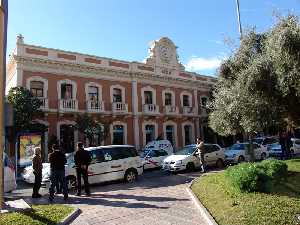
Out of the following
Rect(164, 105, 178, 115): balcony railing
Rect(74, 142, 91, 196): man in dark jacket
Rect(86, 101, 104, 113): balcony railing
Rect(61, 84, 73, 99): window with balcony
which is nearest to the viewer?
Rect(74, 142, 91, 196): man in dark jacket

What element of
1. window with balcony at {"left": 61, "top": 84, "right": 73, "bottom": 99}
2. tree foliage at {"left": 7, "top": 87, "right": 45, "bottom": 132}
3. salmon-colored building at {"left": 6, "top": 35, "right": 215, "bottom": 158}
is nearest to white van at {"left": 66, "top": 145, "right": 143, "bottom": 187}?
→ tree foliage at {"left": 7, "top": 87, "right": 45, "bottom": 132}

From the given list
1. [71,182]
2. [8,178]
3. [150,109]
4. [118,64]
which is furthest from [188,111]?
[8,178]

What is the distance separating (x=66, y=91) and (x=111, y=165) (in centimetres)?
1477

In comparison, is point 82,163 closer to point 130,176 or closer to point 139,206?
point 139,206

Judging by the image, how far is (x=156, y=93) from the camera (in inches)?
1377

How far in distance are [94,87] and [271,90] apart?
66.7ft

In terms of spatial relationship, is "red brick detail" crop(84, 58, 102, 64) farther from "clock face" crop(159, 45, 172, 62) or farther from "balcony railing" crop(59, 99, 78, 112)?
"clock face" crop(159, 45, 172, 62)

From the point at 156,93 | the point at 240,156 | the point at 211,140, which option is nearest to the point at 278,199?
the point at 240,156

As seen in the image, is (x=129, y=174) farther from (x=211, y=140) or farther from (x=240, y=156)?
(x=211, y=140)

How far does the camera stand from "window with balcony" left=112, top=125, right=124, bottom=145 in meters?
31.4

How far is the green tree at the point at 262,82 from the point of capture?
424 inches

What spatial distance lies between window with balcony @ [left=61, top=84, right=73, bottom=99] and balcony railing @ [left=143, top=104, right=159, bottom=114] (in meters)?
7.11

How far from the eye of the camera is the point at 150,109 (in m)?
33.7

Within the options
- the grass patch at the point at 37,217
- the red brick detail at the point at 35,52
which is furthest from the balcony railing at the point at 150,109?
the grass patch at the point at 37,217
